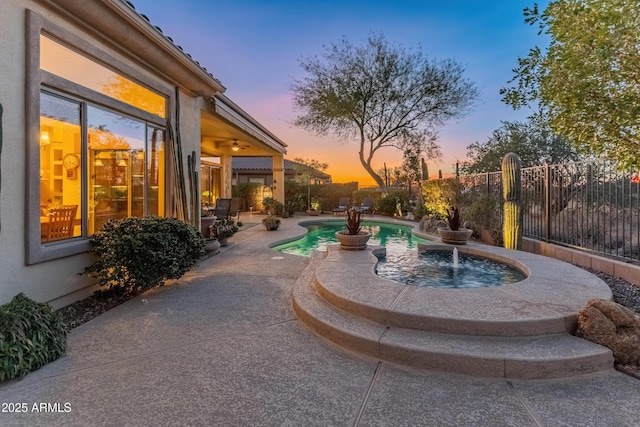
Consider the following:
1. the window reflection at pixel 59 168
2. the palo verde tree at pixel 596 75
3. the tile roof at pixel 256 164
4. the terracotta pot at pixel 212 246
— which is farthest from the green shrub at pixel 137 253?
the tile roof at pixel 256 164

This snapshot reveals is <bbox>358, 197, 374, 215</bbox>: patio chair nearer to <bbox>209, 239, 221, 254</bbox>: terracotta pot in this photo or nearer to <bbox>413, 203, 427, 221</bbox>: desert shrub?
<bbox>413, 203, 427, 221</bbox>: desert shrub

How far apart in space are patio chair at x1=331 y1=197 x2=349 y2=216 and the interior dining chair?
15909 millimetres

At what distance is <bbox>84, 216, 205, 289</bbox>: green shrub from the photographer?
4.70 metres

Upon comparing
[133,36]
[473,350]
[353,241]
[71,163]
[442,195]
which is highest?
[133,36]

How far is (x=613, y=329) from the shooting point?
315 centimetres

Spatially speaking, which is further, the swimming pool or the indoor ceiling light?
the swimming pool

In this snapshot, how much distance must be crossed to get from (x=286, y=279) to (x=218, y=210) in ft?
26.9

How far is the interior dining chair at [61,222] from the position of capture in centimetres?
448

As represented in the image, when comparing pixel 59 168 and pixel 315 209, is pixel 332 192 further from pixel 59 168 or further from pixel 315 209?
pixel 59 168

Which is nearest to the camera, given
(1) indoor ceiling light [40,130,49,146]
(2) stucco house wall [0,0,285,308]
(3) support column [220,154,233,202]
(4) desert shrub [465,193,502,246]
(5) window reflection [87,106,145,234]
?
(2) stucco house wall [0,0,285,308]

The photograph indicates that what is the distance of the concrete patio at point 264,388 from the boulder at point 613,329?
26 cm

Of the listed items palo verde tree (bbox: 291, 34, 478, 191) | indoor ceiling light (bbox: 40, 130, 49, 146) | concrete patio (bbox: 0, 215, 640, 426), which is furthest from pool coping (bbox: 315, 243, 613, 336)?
palo verde tree (bbox: 291, 34, 478, 191)

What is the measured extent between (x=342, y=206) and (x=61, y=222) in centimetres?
1675

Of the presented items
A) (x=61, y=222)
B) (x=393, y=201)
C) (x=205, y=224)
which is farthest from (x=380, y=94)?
(x=61, y=222)
